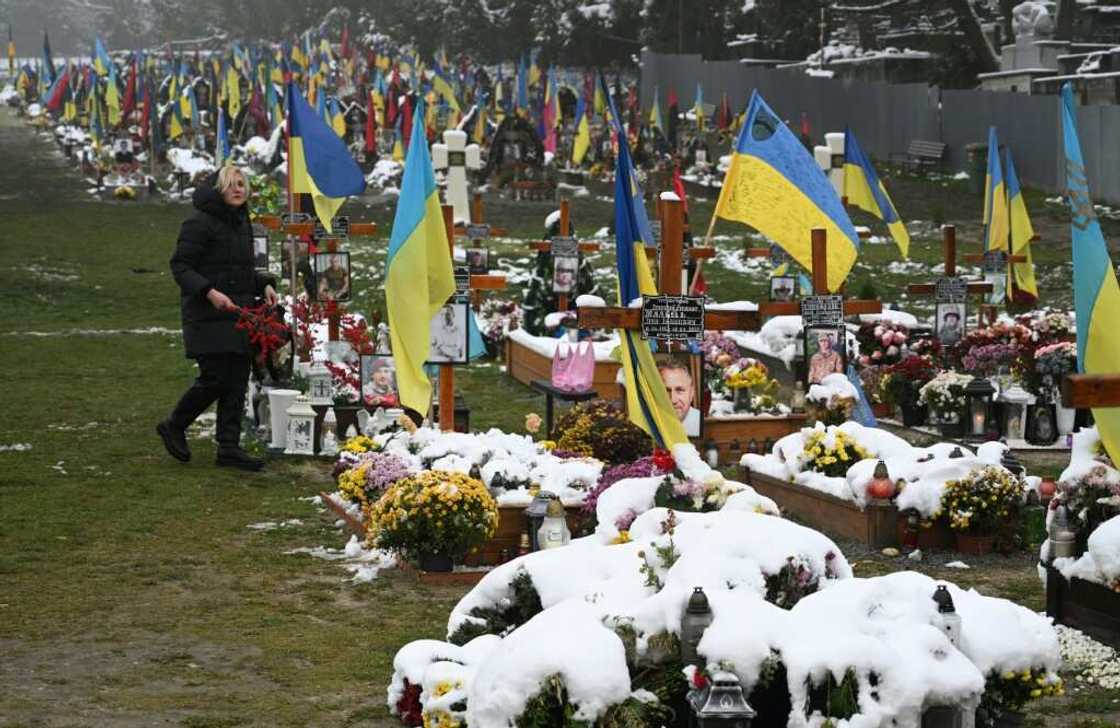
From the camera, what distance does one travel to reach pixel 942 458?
1318 centimetres

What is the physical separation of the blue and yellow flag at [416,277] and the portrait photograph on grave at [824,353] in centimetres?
279

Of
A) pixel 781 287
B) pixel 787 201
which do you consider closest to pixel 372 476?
pixel 787 201

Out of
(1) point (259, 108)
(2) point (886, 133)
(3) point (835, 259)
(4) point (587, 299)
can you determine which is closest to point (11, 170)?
(1) point (259, 108)

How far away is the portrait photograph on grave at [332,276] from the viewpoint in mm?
18297

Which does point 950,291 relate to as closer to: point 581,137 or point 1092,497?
point 1092,497

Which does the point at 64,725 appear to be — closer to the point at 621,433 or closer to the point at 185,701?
the point at 185,701

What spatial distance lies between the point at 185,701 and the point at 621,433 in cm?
539

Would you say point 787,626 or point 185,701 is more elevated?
point 787,626

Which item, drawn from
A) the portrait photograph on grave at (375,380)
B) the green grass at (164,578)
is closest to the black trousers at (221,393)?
the green grass at (164,578)

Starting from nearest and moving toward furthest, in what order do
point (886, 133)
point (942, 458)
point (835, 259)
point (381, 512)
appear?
point (381, 512)
point (942, 458)
point (835, 259)
point (886, 133)

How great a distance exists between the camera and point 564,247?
22.4 metres

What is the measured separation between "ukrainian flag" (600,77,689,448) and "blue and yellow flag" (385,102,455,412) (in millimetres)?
1796

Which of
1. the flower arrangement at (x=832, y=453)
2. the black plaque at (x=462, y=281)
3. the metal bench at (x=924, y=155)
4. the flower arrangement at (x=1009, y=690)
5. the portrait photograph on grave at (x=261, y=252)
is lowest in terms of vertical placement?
the metal bench at (x=924, y=155)

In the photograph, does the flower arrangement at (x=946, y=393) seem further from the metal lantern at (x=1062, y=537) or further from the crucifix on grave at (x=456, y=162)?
the crucifix on grave at (x=456, y=162)
